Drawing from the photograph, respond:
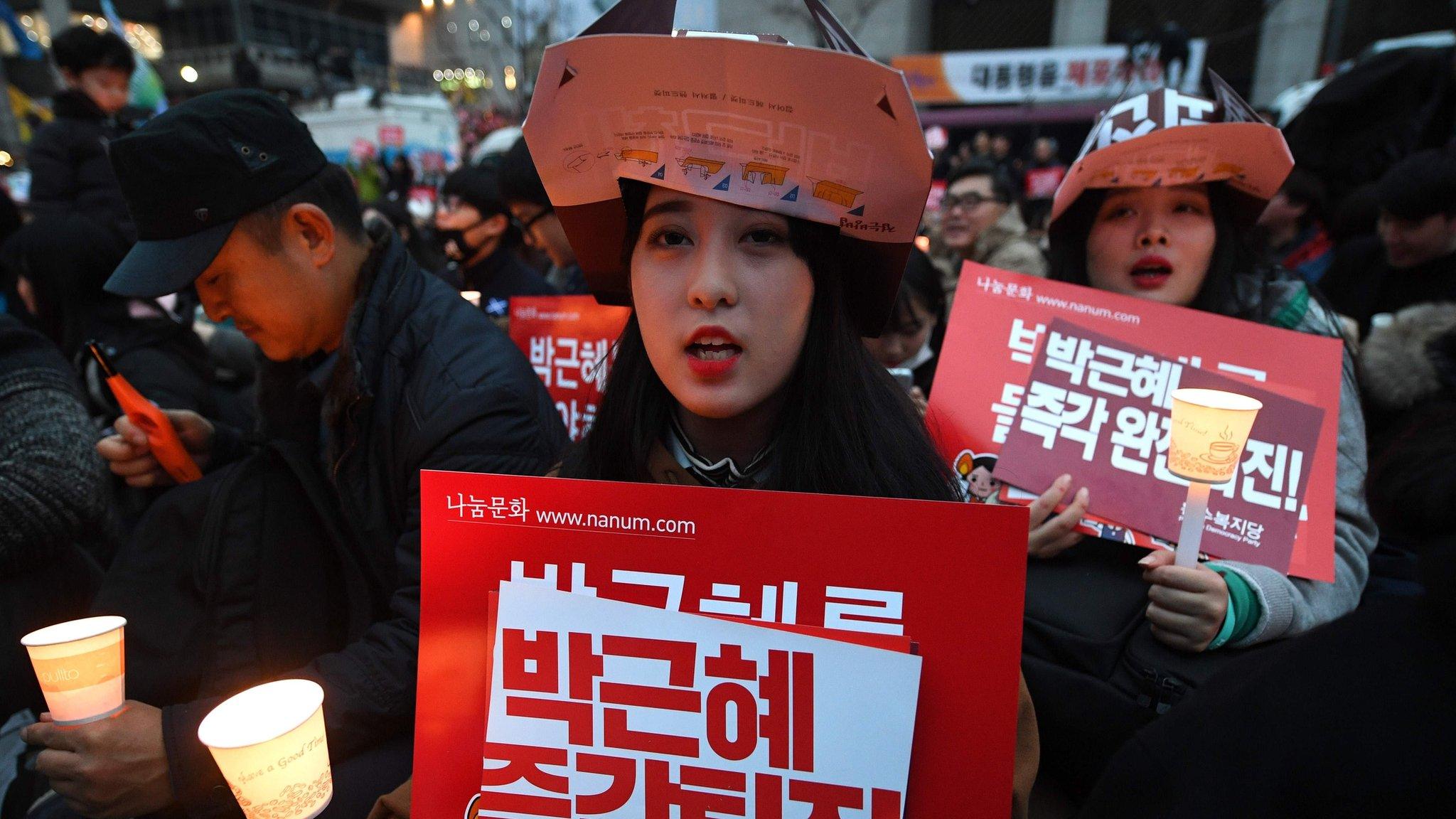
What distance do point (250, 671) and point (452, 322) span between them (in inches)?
38.4

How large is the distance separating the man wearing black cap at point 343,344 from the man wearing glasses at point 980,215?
3.95 m

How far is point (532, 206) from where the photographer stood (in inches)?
164

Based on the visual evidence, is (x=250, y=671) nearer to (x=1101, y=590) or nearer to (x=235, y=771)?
(x=235, y=771)

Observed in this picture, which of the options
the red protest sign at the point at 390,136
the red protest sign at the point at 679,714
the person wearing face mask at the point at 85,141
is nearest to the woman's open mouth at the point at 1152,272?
the red protest sign at the point at 679,714

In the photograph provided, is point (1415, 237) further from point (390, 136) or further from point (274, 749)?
point (390, 136)

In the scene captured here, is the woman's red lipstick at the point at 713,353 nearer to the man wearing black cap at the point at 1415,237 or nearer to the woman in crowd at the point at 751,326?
the woman in crowd at the point at 751,326

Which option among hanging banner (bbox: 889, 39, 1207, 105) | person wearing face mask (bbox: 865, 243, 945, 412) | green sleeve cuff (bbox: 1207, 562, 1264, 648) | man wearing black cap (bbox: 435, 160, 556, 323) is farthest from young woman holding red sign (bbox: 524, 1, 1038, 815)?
hanging banner (bbox: 889, 39, 1207, 105)

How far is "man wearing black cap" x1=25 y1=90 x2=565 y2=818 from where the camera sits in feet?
5.49

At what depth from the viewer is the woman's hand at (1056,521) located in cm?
171

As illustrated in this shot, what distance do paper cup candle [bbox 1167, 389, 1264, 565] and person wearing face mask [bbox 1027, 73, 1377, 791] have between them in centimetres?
11

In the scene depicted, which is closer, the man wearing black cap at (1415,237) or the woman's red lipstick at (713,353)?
the woman's red lipstick at (713,353)

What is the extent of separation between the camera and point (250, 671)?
1.71 m

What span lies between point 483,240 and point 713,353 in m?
3.50

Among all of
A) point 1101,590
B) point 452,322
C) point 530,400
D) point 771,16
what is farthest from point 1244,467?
point 771,16
